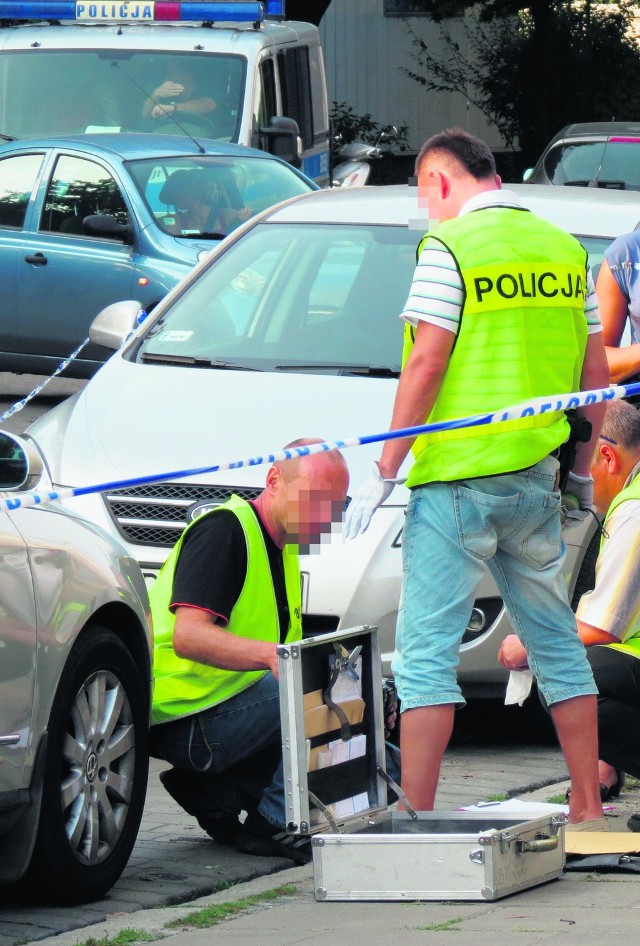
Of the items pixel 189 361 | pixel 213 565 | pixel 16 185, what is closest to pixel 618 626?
pixel 213 565

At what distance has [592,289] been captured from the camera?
486 cm

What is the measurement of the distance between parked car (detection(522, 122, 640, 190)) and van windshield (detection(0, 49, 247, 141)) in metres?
4.40

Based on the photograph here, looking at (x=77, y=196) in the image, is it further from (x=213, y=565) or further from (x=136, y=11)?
(x=213, y=565)

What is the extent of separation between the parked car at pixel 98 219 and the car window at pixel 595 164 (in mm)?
6095

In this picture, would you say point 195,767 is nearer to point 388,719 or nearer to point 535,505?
point 388,719

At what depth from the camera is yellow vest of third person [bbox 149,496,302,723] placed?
4793 mm

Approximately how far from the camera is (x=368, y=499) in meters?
4.52

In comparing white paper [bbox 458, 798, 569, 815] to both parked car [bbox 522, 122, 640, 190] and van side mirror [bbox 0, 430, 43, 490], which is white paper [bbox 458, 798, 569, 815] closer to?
van side mirror [bbox 0, 430, 43, 490]

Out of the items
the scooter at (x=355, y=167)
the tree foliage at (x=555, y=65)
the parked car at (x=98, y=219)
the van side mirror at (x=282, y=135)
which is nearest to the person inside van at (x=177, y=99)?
the van side mirror at (x=282, y=135)

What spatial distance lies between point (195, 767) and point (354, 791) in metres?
0.56

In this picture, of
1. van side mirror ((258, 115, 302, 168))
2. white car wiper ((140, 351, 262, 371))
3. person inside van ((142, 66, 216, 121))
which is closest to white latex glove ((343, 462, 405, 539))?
white car wiper ((140, 351, 262, 371))

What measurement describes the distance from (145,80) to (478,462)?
10.3 meters

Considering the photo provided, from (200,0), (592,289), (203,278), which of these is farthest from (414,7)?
(592,289)

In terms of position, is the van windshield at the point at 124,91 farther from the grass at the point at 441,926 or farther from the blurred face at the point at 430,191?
the grass at the point at 441,926
